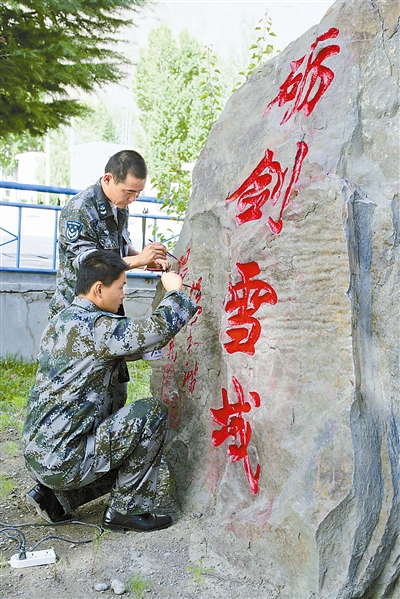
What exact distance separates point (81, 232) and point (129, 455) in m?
1.13

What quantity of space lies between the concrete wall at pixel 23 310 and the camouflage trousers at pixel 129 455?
3.52 m

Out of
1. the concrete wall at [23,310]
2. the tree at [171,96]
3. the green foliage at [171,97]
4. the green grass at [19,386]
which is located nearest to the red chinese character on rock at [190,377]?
the green grass at [19,386]

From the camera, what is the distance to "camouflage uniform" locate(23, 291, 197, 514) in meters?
2.74

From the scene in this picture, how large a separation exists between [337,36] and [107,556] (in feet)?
7.65

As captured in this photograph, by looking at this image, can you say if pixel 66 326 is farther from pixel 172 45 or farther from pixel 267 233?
pixel 172 45

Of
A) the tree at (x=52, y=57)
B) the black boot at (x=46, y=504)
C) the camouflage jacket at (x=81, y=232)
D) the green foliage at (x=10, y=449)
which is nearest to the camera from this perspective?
the black boot at (x=46, y=504)

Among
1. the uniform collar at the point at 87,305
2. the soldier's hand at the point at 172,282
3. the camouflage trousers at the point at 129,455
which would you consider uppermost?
the soldier's hand at the point at 172,282

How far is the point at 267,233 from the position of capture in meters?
2.60

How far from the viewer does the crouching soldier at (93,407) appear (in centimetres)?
275

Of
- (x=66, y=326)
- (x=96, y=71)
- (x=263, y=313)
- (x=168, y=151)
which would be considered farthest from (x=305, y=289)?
(x=168, y=151)

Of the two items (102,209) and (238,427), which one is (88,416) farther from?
(102,209)

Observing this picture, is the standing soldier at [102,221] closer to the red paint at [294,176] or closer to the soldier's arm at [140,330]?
the soldier's arm at [140,330]

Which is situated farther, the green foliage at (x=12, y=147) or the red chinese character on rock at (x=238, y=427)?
the green foliage at (x=12, y=147)

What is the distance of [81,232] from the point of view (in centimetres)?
324
